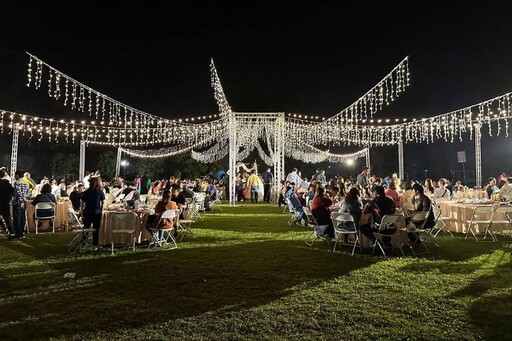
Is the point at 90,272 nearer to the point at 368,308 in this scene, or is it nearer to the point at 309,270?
the point at 309,270

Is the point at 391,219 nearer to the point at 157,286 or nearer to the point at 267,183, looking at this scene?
the point at 157,286

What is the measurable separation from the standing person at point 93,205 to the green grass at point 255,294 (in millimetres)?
647

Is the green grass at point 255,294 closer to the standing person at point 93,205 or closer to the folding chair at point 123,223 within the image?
the folding chair at point 123,223

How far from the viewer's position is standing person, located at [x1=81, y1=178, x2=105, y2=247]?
7012 millimetres

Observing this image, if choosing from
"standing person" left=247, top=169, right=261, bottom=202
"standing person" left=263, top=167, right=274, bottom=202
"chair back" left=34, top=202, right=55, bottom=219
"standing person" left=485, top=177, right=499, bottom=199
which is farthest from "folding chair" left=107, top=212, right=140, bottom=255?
"standing person" left=263, top=167, right=274, bottom=202

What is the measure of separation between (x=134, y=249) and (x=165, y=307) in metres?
3.25

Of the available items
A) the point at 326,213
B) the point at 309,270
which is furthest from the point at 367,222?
the point at 309,270

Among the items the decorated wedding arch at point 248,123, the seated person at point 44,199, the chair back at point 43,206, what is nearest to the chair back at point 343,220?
the decorated wedding arch at point 248,123

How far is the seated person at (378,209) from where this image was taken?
22.6 feet

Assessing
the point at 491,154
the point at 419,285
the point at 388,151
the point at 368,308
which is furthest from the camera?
the point at 388,151

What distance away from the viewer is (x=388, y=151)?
37156 mm

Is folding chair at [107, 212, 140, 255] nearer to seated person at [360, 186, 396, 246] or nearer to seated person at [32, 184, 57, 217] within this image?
seated person at [32, 184, 57, 217]

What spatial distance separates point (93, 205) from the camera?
23.0ft

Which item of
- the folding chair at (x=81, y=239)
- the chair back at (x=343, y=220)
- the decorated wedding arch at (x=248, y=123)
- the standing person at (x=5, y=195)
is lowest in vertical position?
the folding chair at (x=81, y=239)
